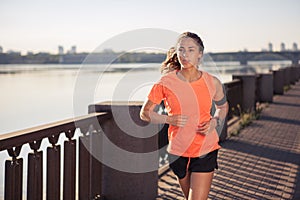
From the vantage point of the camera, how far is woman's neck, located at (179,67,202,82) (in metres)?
3.56

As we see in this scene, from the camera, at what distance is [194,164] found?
3.57 m

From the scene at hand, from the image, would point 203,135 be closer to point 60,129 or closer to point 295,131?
point 60,129

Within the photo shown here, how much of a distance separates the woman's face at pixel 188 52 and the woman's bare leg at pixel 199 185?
76 centimetres

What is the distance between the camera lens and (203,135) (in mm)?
3570

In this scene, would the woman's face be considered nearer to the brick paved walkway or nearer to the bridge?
the brick paved walkway

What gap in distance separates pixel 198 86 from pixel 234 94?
10.2 meters

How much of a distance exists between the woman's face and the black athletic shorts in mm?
639

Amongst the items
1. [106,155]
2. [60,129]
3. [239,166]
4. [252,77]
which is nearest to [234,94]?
[252,77]

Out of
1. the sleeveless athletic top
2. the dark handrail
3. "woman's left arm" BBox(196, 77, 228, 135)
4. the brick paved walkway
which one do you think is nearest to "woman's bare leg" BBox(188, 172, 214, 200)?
the sleeveless athletic top

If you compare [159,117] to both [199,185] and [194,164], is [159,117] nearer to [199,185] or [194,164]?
[194,164]

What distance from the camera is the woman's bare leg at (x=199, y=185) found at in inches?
139

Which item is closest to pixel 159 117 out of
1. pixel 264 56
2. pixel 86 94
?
pixel 86 94

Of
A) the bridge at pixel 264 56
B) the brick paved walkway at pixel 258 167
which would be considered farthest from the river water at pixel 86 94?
the bridge at pixel 264 56

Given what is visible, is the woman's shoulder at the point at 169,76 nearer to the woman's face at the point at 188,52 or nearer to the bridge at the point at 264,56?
the woman's face at the point at 188,52
